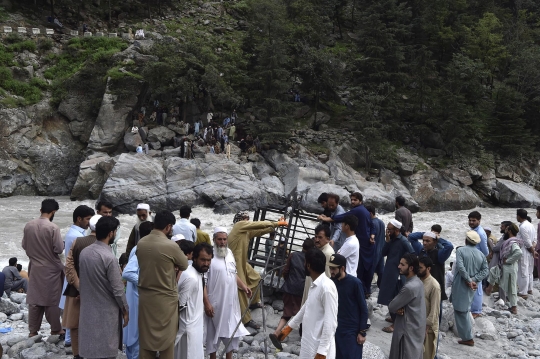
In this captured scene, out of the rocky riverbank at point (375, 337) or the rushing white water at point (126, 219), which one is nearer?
the rocky riverbank at point (375, 337)

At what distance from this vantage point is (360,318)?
15.7ft

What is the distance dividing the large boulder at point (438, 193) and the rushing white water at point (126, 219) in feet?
2.25

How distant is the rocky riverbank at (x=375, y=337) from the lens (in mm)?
5938

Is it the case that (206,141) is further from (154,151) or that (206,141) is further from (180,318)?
(180,318)

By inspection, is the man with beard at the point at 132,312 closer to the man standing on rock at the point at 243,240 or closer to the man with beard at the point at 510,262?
the man standing on rock at the point at 243,240

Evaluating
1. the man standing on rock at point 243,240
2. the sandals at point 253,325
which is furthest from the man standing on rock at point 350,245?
the sandals at point 253,325

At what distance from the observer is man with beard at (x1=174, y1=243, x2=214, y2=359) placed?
4816mm

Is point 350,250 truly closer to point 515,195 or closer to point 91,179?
point 91,179

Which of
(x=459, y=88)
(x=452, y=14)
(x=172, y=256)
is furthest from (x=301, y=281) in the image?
(x=452, y=14)

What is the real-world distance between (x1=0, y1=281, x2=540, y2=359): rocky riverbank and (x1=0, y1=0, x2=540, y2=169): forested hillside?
18.7m

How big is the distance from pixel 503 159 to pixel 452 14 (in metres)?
12.1

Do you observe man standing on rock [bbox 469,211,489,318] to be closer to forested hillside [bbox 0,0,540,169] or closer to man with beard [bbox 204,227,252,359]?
man with beard [bbox 204,227,252,359]

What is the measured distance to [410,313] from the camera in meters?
5.29

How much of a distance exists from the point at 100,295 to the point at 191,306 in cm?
88
